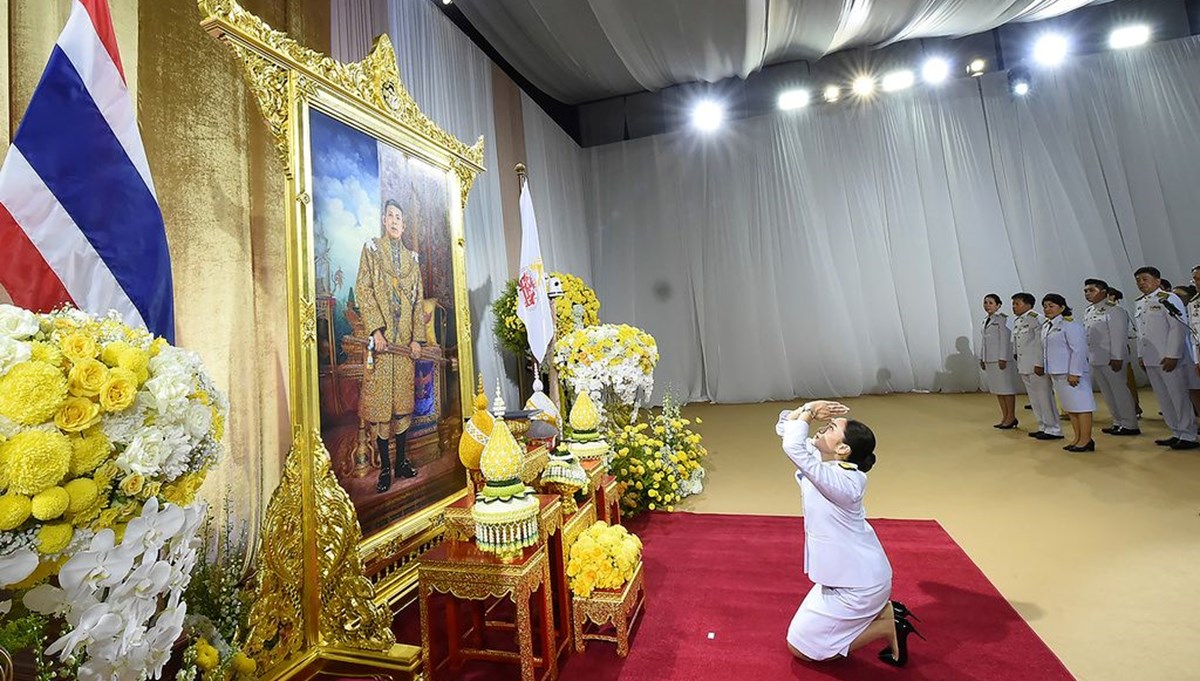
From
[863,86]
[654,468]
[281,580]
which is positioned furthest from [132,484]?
[863,86]

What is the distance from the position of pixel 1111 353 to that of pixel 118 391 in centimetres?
759

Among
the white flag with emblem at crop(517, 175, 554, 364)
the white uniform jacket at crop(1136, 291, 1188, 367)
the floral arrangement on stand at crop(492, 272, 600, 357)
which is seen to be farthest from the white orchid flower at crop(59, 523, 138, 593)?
the white uniform jacket at crop(1136, 291, 1188, 367)

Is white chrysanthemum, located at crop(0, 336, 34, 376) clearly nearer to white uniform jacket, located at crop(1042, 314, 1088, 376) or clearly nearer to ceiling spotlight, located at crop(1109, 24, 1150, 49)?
white uniform jacket, located at crop(1042, 314, 1088, 376)

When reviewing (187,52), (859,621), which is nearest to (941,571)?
(859,621)

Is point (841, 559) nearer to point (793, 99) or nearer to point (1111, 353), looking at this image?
point (1111, 353)

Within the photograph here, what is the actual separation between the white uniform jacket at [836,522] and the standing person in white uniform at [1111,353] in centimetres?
526

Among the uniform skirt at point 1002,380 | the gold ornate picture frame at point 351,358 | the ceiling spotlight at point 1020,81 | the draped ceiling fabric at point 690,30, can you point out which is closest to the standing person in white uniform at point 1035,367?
the uniform skirt at point 1002,380

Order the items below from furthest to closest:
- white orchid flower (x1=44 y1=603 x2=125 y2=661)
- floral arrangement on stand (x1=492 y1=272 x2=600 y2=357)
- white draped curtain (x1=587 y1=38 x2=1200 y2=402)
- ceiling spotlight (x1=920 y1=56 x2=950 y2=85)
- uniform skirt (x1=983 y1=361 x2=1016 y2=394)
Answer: ceiling spotlight (x1=920 y1=56 x2=950 y2=85), white draped curtain (x1=587 y1=38 x2=1200 y2=402), uniform skirt (x1=983 y1=361 x2=1016 y2=394), floral arrangement on stand (x1=492 y1=272 x2=600 y2=357), white orchid flower (x1=44 y1=603 x2=125 y2=661)

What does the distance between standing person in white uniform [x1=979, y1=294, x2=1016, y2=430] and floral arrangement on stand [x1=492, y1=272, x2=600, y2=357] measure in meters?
4.79

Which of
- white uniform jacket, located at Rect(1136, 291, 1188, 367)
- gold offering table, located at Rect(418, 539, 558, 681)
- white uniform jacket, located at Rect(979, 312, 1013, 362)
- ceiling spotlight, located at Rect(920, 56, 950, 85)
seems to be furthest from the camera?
ceiling spotlight, located at Rect(920, 56, 950, 85)

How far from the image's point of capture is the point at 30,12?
1944mm

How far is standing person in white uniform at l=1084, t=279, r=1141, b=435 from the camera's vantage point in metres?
5.24

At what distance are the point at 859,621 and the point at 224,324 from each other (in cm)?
312

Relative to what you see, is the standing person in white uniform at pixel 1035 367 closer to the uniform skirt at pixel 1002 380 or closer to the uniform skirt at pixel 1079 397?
the uniform skirt at pixel 1002 380
